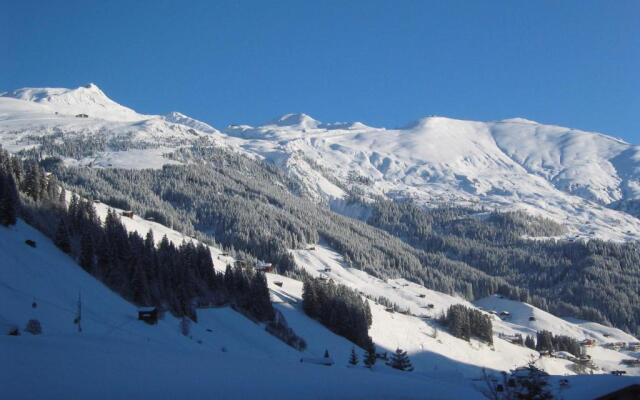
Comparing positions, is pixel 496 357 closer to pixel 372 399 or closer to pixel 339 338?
pixel 339 338

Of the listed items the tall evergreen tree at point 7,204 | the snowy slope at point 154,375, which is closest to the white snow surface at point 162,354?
the snowy slope at point 154,375

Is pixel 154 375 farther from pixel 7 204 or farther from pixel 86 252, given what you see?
→ pixel 7 204

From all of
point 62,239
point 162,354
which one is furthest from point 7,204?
point 162,354

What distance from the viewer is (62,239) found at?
3686 inches

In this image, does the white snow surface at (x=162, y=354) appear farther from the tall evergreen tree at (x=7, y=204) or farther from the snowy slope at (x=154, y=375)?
the tall evergreen tree at (x=7, y=204)

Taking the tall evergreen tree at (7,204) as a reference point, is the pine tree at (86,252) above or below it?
below

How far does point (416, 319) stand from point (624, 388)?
152048 mm

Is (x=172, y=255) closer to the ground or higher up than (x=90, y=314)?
higher up

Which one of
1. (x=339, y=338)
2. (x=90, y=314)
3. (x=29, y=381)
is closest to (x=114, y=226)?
(x=90, y=314)

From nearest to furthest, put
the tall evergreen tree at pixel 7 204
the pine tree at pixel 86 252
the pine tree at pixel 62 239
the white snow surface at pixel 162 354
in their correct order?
1. the white snow surface at pixel 162 354
2. the tall evergreen tree at pixel 7 204
3. the pine tree at pixel 86 252
4. the pine tree at pixel 62 239

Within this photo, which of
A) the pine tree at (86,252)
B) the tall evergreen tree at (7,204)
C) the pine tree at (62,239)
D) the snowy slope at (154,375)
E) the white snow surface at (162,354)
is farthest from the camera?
the pine tree at (62,239)

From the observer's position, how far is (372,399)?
27375mm

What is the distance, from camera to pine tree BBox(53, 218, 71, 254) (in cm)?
9325

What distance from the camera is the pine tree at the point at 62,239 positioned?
306 ft
